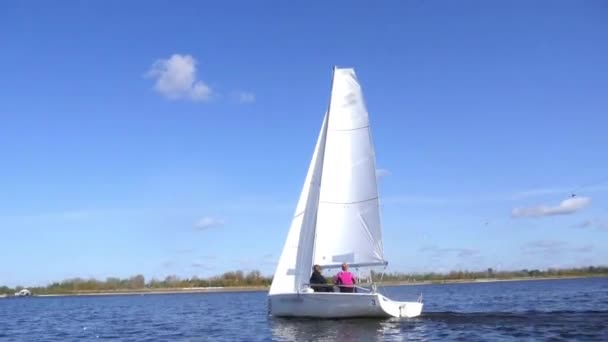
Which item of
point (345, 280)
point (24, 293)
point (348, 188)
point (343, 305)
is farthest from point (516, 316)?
point (24, 293)

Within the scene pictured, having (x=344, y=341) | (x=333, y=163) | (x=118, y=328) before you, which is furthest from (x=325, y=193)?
(x=118, y=328)

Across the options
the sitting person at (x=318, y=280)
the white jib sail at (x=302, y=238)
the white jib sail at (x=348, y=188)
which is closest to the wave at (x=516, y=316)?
the white jib sail at (x=348, y=188)

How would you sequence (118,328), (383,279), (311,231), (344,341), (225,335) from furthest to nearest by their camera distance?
1. (118,328)
2. (311,231)
3. (383,279)
4. (225,335)
5. (344,341)

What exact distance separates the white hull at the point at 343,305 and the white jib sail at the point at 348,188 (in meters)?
2.04

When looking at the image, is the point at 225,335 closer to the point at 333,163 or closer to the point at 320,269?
the point at 320,269

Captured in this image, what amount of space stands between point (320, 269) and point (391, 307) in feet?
11.5

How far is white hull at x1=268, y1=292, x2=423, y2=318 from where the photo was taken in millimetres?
26000

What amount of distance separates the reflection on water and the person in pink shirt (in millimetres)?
Result: 1282

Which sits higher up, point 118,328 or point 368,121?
point 368,121

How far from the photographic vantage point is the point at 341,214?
94.2 ft

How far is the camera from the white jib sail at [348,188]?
2830 centimetres

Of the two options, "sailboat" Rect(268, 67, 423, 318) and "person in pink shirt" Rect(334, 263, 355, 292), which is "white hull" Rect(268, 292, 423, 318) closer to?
"sailboat" Rect(268, 67, 423, 318)

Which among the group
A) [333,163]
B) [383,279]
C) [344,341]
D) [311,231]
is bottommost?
[344,341]

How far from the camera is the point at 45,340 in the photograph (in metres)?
27.8
